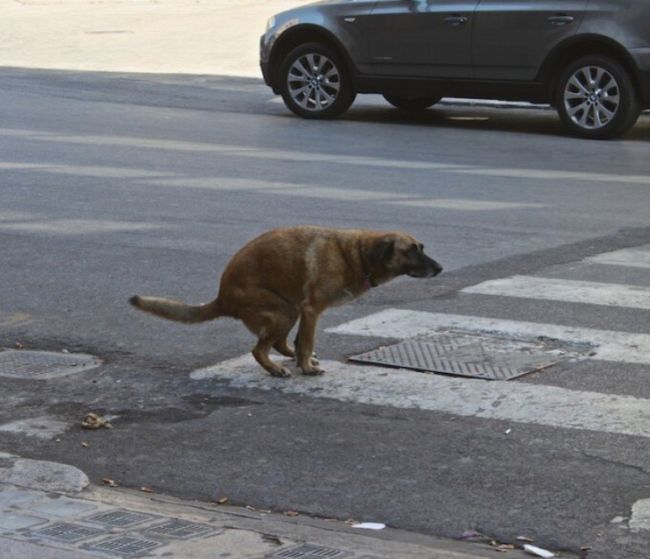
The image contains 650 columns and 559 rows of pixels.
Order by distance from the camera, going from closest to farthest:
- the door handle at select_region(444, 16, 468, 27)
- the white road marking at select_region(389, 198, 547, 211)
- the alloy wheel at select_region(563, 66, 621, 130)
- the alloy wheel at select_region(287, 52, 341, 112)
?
the white road marking at select_region(389, 198, 547, 211) → the alloy wheel at select_region(563, 66, 621, 130) → the door handle at select_region(444, 16, 468, 27) → the alloy wheel at select_region(287, 52, 341, 112)

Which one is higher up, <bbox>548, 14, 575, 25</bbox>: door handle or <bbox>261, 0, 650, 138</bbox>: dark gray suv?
<bbox>548, 14, 575, 25</bbox>: door handle

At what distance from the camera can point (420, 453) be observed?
19.8 feet

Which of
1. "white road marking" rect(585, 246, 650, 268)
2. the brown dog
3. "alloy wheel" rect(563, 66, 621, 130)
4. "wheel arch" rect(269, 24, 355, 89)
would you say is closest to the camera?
the brown dog

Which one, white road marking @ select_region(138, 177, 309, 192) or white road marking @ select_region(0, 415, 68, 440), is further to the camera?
white road marking @ select_region(138, 177, 309, 192)

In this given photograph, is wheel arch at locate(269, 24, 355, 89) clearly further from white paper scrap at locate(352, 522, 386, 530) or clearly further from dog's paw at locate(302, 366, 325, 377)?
white paper scrap at locate(352, 522, 386, 530)

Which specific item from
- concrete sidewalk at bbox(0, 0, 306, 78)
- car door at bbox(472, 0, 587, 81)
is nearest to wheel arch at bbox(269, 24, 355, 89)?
car door at bbox(472, 0, 587, 81)

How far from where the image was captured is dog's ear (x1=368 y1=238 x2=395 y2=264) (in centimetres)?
690

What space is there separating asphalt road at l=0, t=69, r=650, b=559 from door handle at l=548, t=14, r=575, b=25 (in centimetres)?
120

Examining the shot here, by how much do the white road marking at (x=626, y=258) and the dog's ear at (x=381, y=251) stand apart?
312 centimetres

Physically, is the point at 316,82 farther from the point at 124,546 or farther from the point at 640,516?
the point at 124,546

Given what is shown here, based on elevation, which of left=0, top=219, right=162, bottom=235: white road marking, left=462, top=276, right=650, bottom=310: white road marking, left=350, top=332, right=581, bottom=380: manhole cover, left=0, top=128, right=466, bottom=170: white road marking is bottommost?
left=350, top=332, right=581, bottom=380: manhole cover

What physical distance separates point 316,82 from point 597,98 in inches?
134

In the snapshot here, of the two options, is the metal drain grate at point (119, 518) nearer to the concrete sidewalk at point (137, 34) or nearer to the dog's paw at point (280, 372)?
the dog's paw at point (280, 372)

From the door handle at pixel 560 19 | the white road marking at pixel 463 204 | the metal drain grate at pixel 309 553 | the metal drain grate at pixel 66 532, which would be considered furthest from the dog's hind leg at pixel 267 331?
the door handle at pixel 560 19
